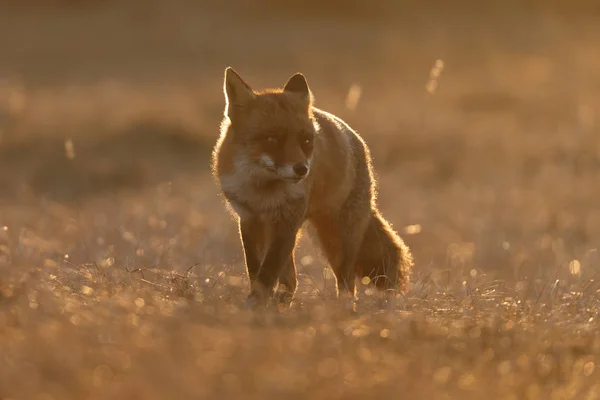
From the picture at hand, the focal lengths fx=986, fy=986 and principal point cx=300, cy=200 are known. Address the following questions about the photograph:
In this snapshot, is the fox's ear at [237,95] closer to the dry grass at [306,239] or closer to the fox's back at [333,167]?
the fox's back at [333,167]

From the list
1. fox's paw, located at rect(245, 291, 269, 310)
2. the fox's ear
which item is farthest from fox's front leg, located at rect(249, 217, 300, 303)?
the fox's ear

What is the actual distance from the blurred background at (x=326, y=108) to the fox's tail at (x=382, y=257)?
0.81ft

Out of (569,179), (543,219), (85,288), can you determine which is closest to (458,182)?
(569,179)

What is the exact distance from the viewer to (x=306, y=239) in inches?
504

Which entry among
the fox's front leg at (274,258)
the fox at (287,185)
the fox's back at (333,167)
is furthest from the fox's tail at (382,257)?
the fox's front leg at (274,258)

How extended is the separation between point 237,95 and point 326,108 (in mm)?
14346

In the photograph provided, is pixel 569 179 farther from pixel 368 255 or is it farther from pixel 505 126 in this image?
pixel 368 255

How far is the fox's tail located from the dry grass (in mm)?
245

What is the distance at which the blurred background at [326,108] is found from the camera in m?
11.9

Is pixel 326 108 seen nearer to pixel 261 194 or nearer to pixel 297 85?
pixel 297 85

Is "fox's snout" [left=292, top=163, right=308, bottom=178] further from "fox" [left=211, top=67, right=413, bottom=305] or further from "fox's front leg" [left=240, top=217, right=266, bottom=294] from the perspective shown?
"fox's front leg" [left=240, top=217, right=266, bottom=294]

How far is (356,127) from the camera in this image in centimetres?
2022

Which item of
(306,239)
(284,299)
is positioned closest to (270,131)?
(284,299)

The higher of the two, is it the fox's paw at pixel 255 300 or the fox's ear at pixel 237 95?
the fox's ear at pixel 237 95
